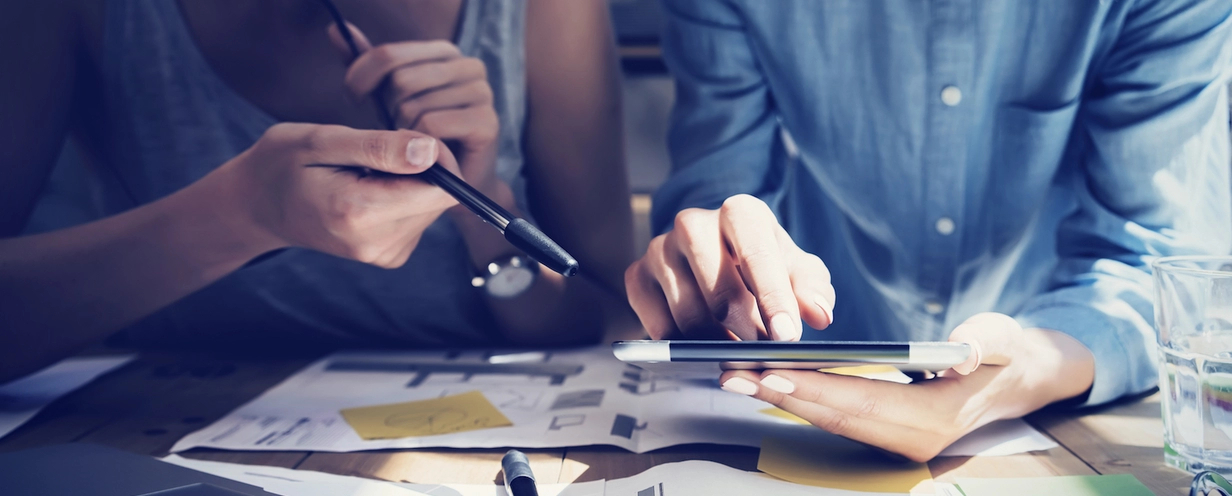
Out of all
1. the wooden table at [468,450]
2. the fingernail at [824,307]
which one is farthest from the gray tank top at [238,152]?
the fingernail at [824,307]

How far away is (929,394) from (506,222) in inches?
11.1

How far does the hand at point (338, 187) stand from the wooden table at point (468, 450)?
14 centimetres

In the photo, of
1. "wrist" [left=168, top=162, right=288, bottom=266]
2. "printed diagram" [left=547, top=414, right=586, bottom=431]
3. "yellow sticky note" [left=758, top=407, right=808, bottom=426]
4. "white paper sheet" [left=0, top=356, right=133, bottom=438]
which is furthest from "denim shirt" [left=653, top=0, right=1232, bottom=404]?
"white paper sheet" [left=0, top=356, right=133, bottom=438]

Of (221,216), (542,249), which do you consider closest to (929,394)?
(542,249)

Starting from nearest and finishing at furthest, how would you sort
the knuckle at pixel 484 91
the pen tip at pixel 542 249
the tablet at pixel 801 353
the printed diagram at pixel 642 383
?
the tablet at pixel 801 353
the pen tip at pixel 542 249
the printed diagram at pixel 642 383
the knuckle at pixel 484 91

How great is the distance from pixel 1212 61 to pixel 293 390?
2.53 ft

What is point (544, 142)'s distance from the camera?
2.24ft

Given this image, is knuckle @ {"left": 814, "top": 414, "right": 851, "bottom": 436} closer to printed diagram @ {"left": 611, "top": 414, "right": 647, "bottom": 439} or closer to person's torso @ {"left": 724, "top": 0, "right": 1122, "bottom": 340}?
printed diagram @ {"left": 611, "top": 414, "right": 647, "bottom": 439}

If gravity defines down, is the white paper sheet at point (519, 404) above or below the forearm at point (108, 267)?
below

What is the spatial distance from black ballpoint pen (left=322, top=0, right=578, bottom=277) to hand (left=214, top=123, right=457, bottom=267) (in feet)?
0.05

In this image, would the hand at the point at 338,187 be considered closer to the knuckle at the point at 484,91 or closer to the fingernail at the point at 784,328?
the knuckle at the point at 484,91

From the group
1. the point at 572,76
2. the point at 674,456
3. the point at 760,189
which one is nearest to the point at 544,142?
the point at 572,76

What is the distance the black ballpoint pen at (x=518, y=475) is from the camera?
1.21 ft

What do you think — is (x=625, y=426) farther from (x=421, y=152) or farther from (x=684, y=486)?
(x=421, y=152)
